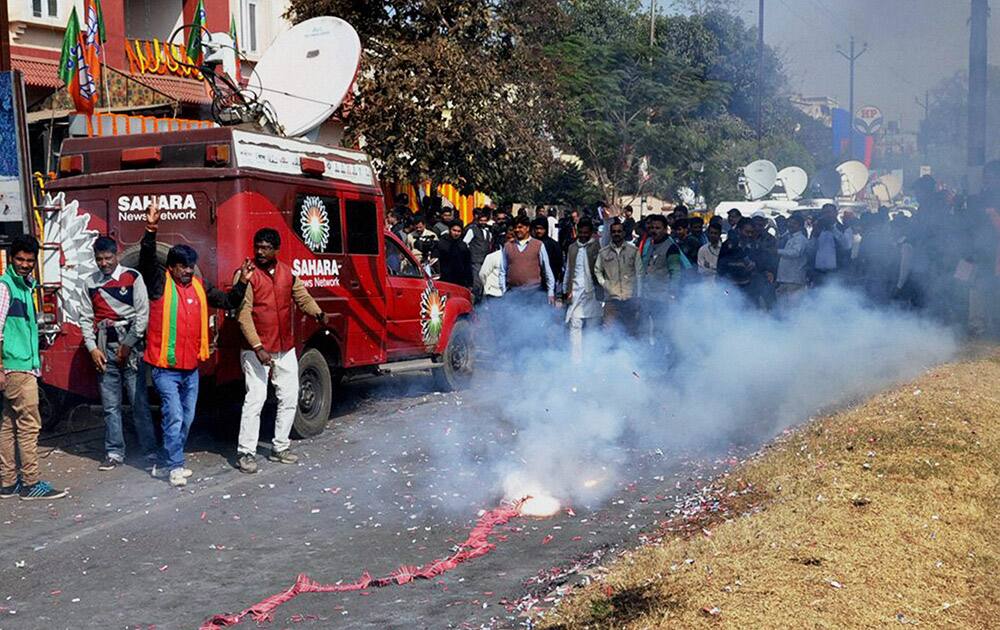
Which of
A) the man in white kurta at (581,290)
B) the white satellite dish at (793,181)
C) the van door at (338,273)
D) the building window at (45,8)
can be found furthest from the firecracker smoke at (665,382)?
the white satellite dish at (793,181)

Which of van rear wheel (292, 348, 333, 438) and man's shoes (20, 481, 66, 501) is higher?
van rear wheel (292, 348, 333, 438)

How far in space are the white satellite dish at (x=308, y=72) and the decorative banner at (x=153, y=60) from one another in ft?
27.6

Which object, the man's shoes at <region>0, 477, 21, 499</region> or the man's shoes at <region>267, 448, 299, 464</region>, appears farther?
the man's shoes at <region>267, 448, 299, 464</region>

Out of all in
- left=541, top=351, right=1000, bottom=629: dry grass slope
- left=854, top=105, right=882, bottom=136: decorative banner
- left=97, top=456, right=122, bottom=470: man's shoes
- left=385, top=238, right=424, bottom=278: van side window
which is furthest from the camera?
left=854, top=105, right=882, bottom=136: decorative banner

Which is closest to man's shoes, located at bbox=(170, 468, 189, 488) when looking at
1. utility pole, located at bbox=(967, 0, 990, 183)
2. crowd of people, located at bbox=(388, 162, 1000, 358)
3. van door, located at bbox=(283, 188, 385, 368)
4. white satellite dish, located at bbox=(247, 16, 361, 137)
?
van door, located at bbox=(283, 188, 385, 368)

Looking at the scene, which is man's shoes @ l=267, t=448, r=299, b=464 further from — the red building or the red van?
the red building

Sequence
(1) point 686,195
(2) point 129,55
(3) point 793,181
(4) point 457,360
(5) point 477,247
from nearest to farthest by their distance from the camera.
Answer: (4) point 457,360
(5) point 477,247
(2) point 129,55
(1) point 686,195
(3) point 793,181

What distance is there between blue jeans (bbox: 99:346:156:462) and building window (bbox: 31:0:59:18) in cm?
1104

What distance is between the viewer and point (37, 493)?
8086 mm

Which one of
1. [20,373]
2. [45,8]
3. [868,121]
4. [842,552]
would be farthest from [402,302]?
[868,121]

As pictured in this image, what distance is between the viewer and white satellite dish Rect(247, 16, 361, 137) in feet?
38.2

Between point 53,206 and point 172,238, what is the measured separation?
1.20m

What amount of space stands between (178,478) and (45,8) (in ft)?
41.1

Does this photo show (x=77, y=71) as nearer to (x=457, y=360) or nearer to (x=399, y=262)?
(x=399, y=262)
